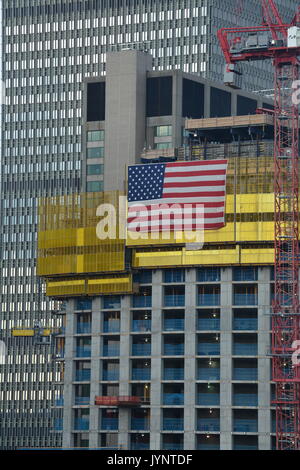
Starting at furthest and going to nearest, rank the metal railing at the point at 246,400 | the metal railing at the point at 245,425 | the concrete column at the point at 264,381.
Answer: the metal railing at the point at 246,400 → the metal railing at the point at 245,425 → the concrete column at the point at 264,381

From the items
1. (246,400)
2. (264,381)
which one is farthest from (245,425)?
(264,381)

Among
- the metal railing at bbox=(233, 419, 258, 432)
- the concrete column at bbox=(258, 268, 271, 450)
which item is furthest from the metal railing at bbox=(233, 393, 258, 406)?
the metal railing at bbox=(233, 419, 258, 432)

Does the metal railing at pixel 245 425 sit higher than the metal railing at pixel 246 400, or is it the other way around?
the metal railing at pixel 246 400

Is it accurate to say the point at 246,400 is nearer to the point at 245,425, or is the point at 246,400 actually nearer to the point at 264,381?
the point at 245,425

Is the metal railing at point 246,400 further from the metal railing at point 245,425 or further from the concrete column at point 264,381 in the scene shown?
the metal railing at point 245,425

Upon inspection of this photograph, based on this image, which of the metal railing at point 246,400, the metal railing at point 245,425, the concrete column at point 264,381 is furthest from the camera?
the metal railing at point 246,400

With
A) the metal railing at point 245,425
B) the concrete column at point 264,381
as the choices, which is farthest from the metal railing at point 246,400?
the metal railing at point 245,425

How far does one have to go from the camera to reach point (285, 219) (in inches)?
7869

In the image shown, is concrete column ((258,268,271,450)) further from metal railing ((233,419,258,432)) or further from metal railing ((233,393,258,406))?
metal railing ((233,393,258,406))

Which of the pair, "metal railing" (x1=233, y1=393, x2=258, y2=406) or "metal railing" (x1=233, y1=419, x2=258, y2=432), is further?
"metal railing" (x1=233, y1=393, x2=258, y2=406)
